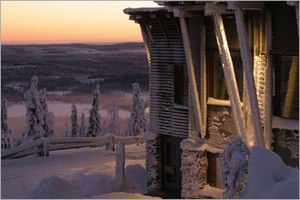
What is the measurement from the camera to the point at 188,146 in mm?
17500

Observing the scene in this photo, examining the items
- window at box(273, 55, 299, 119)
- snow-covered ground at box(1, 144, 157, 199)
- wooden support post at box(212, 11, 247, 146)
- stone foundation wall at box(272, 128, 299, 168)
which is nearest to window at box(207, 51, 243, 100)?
wooden support post at box(212, 11, 247, 146)

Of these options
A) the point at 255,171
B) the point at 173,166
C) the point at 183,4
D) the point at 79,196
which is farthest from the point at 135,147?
the point at 255,171

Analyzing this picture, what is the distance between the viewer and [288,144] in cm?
1466

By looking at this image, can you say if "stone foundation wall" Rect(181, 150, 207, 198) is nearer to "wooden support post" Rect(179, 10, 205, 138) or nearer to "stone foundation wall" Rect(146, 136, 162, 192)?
"wooden support post" Rect(179, 10, 205, 138)

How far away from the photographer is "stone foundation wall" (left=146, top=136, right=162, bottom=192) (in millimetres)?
20641

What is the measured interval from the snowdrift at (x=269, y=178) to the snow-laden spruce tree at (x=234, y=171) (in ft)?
6.99

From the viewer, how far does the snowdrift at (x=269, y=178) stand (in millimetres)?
5812

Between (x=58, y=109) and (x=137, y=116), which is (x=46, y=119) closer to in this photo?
(x=137, y=116)

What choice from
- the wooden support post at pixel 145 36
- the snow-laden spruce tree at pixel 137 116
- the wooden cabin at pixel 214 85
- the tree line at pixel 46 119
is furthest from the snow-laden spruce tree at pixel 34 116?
the snow-laden spruce tree at pixel 137 116

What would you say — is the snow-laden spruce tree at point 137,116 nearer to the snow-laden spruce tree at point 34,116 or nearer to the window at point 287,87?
the snow-laden spruce tree at point 34,116

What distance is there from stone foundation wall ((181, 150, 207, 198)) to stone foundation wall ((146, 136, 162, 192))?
2.89 meters

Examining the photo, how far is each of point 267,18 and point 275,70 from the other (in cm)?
138

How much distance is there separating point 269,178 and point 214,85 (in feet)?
36.5

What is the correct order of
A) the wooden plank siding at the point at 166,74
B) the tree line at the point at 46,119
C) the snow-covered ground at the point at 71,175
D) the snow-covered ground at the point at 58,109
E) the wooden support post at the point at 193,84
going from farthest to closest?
the snow-covered ground at the point at 58,109 → the tree line at the point at 46,119 → the wooden plank siding at the point at 166,74 → the snow-covered ground at the point at 71,175 → the wooden support post at the point at 193,84
